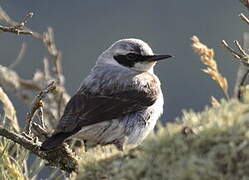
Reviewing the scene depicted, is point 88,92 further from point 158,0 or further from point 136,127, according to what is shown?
point 158,0

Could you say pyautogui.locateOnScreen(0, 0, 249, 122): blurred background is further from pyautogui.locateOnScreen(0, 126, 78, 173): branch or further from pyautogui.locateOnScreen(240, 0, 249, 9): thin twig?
pyautogui.locateOnScreen(0, 126, 78, 173): branch

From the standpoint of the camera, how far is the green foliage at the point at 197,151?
125 inches

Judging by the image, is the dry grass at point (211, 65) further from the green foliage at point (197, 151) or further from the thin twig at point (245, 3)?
the green foliage at point (197, 151)

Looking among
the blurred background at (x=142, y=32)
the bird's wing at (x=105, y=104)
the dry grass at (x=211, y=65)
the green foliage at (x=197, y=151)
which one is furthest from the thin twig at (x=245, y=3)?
the blurred background at (x=142, y=32)

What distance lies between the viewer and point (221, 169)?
10.4 ft

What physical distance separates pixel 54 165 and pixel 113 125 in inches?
82.4

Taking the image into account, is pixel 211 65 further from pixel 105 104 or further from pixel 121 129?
pixel 105 104

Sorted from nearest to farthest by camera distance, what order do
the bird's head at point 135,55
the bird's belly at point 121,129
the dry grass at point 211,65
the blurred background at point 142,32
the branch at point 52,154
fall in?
the branch at point 52,154
the dry grass at point 211,65
the bird's belly at point 121,129
the bird's head at point 135,55
the blurred background at point 142,32

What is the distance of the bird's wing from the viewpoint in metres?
6.91

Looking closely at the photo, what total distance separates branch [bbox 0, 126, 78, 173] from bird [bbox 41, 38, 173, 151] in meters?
1.10

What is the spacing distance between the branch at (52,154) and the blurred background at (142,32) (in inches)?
1781

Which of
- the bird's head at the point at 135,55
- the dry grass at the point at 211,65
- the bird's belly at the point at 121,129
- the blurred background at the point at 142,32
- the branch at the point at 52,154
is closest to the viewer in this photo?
the branch at the point at 52,154

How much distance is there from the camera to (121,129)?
6785mm

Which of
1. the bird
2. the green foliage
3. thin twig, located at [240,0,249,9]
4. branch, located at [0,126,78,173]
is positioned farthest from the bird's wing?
the green foliage
